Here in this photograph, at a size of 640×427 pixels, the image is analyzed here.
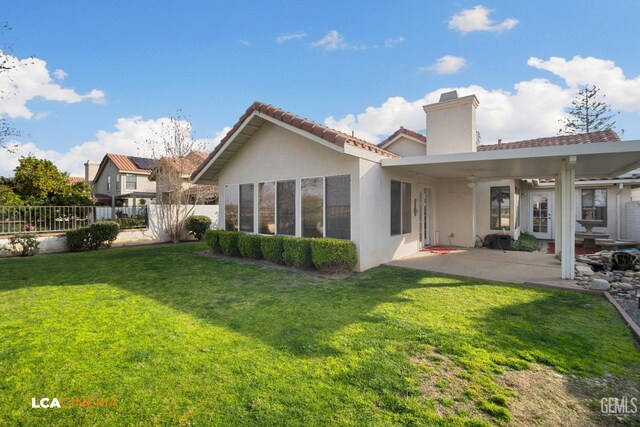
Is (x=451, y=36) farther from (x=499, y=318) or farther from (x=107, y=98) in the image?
(x=107, y=98)

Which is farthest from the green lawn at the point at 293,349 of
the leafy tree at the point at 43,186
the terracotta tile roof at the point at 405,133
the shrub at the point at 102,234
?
the leafy tree at the point at 43,186

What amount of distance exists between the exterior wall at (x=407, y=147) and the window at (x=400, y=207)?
4695 mm

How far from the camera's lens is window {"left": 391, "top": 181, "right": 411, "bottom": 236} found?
34.3 feet

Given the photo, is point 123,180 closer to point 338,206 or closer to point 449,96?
point 338,206

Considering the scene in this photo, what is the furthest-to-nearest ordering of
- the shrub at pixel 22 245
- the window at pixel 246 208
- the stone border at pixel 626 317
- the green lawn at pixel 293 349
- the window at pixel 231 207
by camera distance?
1. the window at pixel 231 207
2. the shrub at pixel 22 245
3. the window at pixel 246 208
4. the stone border at pixel 626 317
5. the green lawn at pixel 293 349

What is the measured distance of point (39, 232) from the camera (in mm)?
13492

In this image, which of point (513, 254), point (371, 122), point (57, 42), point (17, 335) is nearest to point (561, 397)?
point (17, 335)

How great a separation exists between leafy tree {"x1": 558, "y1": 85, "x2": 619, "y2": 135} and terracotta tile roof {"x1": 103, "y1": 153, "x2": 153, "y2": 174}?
43496mm

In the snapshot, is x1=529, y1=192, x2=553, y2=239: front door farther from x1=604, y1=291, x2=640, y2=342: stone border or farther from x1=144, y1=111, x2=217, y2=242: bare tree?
x1=144, y1=111, x2=217, y2=242: bare tree

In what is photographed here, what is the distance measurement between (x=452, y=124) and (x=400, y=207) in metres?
3.88

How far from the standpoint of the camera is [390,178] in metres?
10.2

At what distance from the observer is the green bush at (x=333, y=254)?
845cm

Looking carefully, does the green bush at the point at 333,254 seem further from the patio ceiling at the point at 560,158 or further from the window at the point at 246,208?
the window at the point at 246,208

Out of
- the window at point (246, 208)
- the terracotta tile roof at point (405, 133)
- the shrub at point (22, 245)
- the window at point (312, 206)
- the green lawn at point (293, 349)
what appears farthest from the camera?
the terracotta tile roof at point (405, 133)
